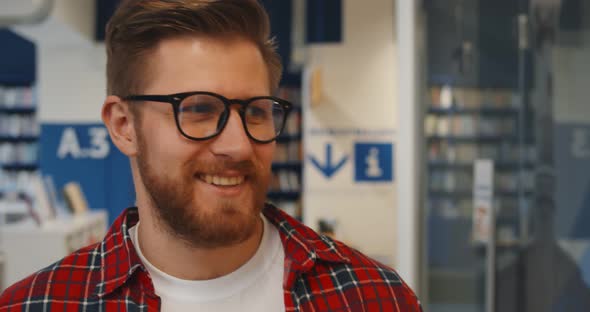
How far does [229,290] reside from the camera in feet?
3.66

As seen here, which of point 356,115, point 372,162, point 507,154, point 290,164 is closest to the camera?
point 507,154

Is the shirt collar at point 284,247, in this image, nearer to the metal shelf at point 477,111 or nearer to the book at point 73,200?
the metal shelf at point 477,111

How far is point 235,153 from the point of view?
1036 millimetres

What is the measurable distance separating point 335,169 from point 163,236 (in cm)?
638

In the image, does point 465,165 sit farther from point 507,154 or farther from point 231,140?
point 231,140

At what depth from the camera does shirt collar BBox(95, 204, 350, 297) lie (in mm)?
1080

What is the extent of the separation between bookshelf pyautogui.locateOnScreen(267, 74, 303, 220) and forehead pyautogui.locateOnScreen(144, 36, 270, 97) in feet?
23.2

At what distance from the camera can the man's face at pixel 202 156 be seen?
1033 mm

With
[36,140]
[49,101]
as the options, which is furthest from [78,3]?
[36,140]

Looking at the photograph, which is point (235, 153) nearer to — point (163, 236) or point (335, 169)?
point (163, 236)

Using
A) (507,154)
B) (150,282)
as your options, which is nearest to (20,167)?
(507,154)

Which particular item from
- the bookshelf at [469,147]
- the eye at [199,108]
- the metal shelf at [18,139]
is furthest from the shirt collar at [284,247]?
the metal shelf at [18,139]

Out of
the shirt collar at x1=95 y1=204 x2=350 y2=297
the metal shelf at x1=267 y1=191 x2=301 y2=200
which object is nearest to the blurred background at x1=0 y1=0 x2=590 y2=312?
the shirt collar at x1=95 y1=204 x2=350 y2=297

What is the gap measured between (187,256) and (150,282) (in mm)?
88
